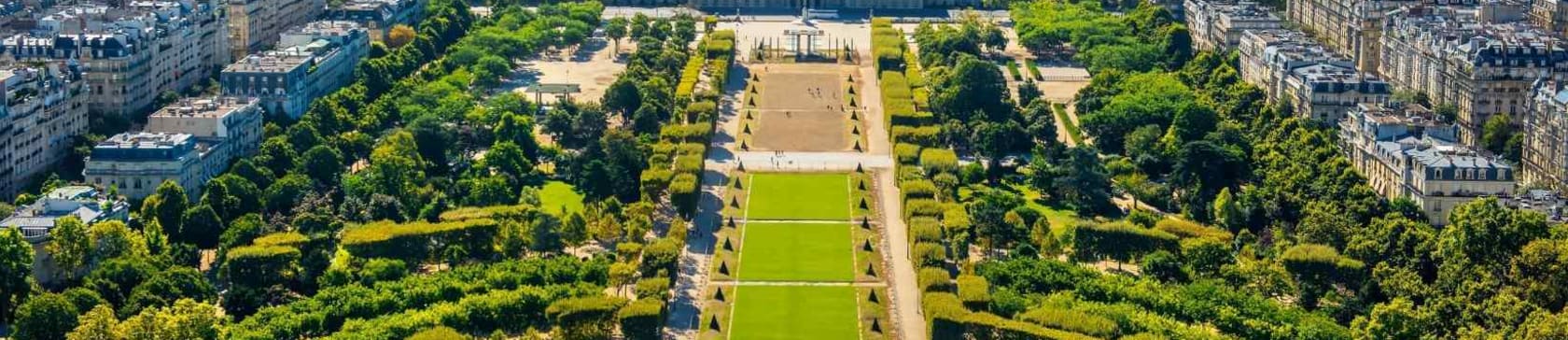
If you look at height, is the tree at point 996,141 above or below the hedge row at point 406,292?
above

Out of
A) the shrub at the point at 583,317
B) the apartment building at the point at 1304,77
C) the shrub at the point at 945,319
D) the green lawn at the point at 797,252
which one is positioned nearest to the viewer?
→ the shrub at the point at 583,317

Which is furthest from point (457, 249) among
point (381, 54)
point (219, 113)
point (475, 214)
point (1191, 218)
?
point (381, 54)

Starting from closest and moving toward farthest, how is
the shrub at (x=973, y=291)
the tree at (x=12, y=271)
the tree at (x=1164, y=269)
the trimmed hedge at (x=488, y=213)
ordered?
the tree at (x=12, y=271) → the shrub at (x=973, y=291) → the tree at (x=1164, y=269) → the trimmed hedge at (x=488, y=213)

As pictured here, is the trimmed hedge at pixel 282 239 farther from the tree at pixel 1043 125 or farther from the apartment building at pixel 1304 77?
the apartment building at pixel 1304 77

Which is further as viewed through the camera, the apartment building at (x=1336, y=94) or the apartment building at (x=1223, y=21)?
the apartment building at (x=1223, y=21)

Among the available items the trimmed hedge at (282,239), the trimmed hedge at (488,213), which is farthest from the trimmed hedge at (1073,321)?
the trimmed hedge at (282,239)

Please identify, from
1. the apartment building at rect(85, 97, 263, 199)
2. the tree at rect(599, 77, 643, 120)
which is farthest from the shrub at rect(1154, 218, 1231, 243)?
the apartment building at rect(85, 97, 263, 199)

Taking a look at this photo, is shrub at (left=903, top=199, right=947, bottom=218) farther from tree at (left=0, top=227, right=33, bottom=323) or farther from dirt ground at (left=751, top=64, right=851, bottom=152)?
tree at (left=0, top=227, right=33, bottom=323)
